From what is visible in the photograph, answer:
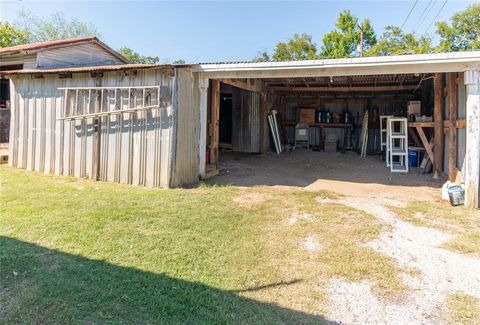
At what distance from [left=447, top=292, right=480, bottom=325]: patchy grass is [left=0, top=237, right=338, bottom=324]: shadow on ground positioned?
1022mm

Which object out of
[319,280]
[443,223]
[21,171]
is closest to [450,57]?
[443,223]

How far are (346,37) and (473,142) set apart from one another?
78.3 feet

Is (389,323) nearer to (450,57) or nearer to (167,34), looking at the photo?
(450,57)

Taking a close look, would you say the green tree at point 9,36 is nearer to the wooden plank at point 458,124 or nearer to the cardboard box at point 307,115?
the cardboard box at point 307,115

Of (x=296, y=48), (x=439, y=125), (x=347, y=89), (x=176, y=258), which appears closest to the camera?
(x=176, y=258)

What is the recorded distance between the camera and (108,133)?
722 cm

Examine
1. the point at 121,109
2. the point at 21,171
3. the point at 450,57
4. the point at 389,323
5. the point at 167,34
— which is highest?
the point at 167,34

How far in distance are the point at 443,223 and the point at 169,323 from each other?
428cm

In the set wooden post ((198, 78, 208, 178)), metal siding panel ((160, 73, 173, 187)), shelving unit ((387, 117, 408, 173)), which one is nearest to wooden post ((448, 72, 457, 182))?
shelving unit ((387, 117, 408, 173))

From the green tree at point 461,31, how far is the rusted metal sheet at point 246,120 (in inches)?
722

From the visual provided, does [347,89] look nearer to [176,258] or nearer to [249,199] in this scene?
[249,199]

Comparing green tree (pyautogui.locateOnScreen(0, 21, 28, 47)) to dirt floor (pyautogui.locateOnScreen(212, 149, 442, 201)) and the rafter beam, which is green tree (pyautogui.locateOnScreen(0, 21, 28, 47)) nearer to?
dirt floor (pyautogui.locateOnScreen(212, 149, 442, 201))

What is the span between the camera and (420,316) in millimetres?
2594

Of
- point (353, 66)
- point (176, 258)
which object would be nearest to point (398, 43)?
point (353, 66)
